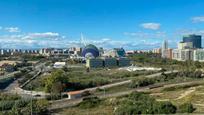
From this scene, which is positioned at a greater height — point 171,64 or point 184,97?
point 171,64

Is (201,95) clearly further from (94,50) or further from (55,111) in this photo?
(94,50)

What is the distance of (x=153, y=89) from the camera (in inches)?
1401

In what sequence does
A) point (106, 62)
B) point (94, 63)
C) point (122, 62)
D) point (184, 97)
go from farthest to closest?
1. point (122, 62)
2. point (106, 62)
3. point (94, 63)
4. point (184, 97)

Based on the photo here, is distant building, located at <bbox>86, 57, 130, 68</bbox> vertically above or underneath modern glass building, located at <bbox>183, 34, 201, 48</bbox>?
underneath

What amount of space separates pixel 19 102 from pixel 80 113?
5.03 m

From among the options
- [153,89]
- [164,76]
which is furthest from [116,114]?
[164,76]

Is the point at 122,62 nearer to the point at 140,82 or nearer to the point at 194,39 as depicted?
the point at 140,82

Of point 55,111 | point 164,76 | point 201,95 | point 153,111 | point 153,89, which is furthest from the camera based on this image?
point 164,76

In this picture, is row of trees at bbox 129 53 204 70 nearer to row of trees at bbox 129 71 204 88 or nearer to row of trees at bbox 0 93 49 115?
row of trees at bbox 129 71 204 88

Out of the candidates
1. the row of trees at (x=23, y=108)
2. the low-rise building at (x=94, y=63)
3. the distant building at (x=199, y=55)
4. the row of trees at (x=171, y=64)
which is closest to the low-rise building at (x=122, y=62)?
the row of trees at (x=171, y=64)

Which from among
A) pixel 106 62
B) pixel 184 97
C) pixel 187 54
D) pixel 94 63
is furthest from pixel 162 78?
pixel 187 54

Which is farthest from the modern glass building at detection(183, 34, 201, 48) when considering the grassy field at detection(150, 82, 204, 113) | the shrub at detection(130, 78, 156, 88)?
the grassy field at detection(150, 82, 204, 113)

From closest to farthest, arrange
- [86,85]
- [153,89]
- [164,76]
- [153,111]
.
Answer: [153,111] < [153,89] < [86,85] < [164,76]

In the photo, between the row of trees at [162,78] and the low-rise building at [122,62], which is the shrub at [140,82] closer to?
the row of trees at [162,78]
